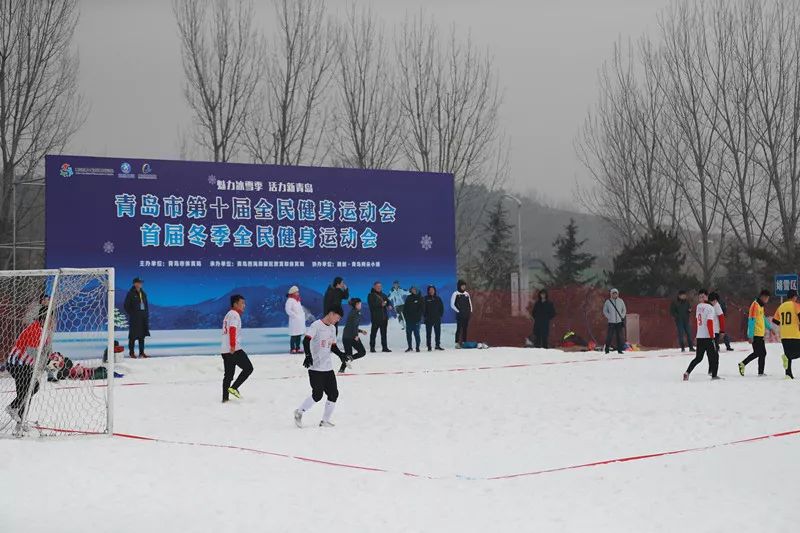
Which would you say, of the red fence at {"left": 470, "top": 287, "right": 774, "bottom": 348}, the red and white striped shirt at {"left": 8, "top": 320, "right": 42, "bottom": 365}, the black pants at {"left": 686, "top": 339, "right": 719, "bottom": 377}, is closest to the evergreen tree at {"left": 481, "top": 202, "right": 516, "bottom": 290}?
the red fence at {"left": 470, "top": 287, "right": 774, "bottom": 348}

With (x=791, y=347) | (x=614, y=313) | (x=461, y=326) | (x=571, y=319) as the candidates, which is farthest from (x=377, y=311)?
(x=791, y=347)

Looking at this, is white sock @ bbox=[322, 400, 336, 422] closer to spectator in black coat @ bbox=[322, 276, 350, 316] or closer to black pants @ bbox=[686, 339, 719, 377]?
black pants @ bbox=[686, 339, 719, 377]

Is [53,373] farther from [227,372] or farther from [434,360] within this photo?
[434,360]

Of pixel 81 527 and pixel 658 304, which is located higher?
pixel 658 304

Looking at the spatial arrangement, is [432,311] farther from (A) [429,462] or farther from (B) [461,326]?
(A) [429,462]

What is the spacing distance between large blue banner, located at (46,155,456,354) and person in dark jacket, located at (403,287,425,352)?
2.47ft

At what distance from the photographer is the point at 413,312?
966 inches

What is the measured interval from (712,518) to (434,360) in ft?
49.0

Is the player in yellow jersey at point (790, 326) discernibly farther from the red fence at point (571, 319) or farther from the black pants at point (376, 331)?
the red fence at point (571, 319)

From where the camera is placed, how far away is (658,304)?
3000cm

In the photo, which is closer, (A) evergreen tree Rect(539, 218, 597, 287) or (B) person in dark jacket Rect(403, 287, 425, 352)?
(B) person in dark jacket Rect(403, 287, 425, 352)

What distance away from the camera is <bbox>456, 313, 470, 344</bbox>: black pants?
25.2 metres

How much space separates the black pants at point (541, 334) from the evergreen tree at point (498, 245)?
29039mm

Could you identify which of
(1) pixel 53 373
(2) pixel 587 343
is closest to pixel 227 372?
(1) pixel 53 373
